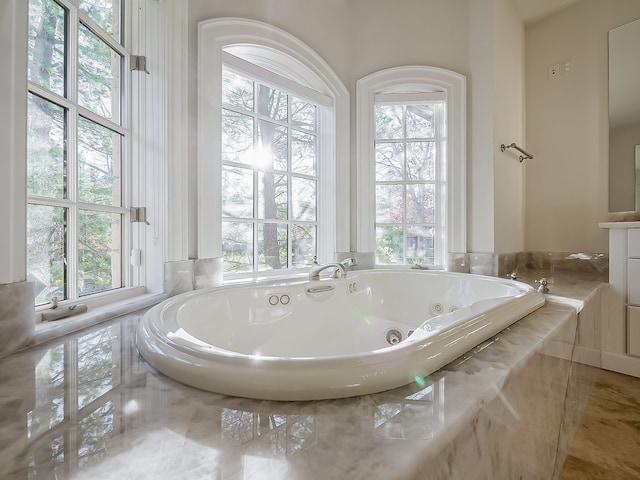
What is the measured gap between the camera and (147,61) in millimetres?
1232

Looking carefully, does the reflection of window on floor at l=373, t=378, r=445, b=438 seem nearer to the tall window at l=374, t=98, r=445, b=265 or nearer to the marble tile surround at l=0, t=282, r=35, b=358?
the marble tile surround at l=0, t=282, r=35, b=358

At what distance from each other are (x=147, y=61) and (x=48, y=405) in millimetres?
1277

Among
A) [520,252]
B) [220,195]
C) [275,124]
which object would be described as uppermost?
[275,124]

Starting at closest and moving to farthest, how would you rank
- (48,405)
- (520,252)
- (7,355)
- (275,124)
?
(48,405), (7,355), (275,124), (520,252)

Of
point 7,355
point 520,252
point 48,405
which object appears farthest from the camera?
point 520,252

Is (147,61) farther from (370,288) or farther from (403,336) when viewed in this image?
(403,336)

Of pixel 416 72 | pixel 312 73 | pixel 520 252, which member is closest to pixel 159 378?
pixel 312 73

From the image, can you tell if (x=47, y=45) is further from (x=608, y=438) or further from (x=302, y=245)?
(x=608, y=438)

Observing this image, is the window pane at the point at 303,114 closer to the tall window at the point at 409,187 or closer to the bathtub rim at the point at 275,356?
the tall window at the point at 409,187

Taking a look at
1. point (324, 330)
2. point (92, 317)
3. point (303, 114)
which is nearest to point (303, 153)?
point (303, 114)

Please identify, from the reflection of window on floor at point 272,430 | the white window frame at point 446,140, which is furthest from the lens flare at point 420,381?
the white window frame at point 446,140

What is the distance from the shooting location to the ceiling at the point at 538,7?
6.89 feet

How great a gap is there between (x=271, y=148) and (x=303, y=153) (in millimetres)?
269

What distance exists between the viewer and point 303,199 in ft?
6.66
